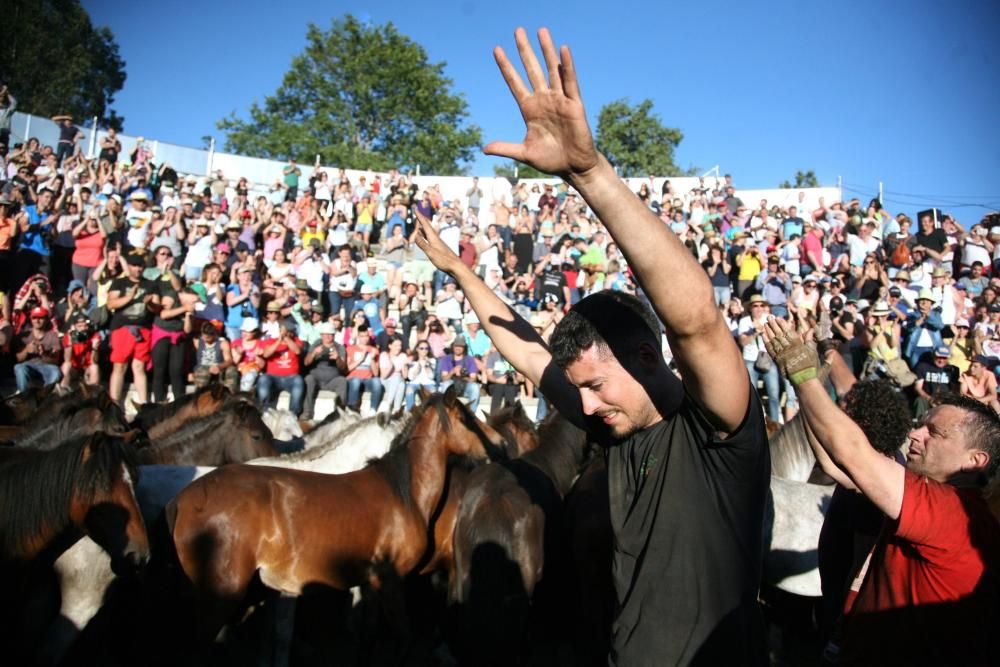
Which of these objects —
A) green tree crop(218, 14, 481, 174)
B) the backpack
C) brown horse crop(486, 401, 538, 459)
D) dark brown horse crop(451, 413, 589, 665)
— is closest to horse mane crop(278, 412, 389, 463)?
brown horse crop(486, 401, 538, 459)

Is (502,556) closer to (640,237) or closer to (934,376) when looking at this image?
(640,237)

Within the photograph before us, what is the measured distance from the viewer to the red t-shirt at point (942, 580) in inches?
96.9

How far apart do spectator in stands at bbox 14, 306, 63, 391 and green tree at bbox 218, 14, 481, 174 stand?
42063mm

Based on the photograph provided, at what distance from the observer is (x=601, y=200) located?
1685 mm

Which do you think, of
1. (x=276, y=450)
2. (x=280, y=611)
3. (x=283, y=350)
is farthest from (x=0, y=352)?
(x=280, y=611)

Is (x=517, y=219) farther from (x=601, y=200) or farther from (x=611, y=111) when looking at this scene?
(x=611, y=111)

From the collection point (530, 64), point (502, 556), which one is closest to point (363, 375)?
point (502, 556)

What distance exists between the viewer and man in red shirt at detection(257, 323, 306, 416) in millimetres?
11477

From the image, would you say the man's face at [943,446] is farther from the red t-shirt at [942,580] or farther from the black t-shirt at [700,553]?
the black t-shirt at [700,553]

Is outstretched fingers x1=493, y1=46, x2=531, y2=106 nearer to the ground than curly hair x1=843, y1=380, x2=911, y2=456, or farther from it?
farther from it

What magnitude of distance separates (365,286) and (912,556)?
38.5ft

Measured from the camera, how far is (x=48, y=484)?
16.2ft

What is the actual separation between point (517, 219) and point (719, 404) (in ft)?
53.3

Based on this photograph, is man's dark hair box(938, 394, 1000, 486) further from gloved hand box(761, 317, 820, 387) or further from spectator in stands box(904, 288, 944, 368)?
spectator in stands box(904, 288, 944, 368)
